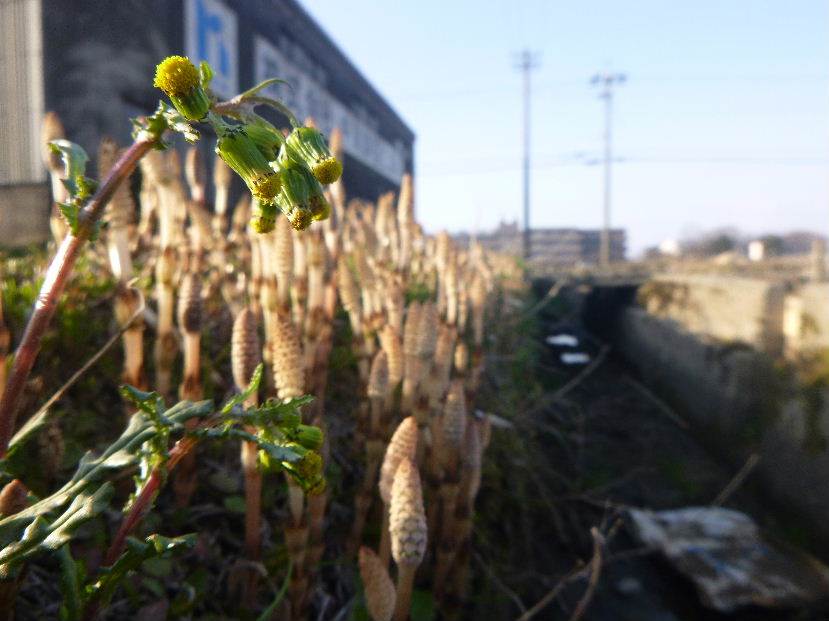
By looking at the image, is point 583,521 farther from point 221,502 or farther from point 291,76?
point 291,76

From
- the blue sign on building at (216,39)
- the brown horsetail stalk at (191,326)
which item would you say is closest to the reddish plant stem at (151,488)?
the brown horsetail stalk at (191,326)

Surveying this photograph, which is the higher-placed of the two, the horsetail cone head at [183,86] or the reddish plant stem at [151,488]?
the horsetail cone head at [183,86]

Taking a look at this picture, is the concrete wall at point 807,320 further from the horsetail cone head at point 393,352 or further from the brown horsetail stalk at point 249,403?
the brown horsetail stalk at point 249,403

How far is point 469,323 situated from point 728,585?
2.03 metres

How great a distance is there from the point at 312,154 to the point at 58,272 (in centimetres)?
33

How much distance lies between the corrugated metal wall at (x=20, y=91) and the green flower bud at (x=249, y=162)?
290 inches

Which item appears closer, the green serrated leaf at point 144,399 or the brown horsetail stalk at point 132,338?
the green serrated leaf at point 144,399

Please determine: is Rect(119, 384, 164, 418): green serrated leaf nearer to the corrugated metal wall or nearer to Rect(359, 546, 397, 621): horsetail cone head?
Rect(359, 546, 397, 621): horsetail cone head

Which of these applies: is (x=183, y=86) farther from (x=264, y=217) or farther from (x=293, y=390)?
(x=293, y=390)

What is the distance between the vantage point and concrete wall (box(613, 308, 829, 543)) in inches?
196

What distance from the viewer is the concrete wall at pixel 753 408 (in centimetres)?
498

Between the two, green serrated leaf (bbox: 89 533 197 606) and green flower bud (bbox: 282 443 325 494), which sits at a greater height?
green flower bud (bbox: 282 443 325 494)

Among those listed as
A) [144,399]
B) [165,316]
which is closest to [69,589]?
[144,399]

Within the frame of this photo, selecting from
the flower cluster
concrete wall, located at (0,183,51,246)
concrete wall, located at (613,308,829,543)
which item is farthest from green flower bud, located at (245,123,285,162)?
concrete wall, located at (0,183,51,246)
